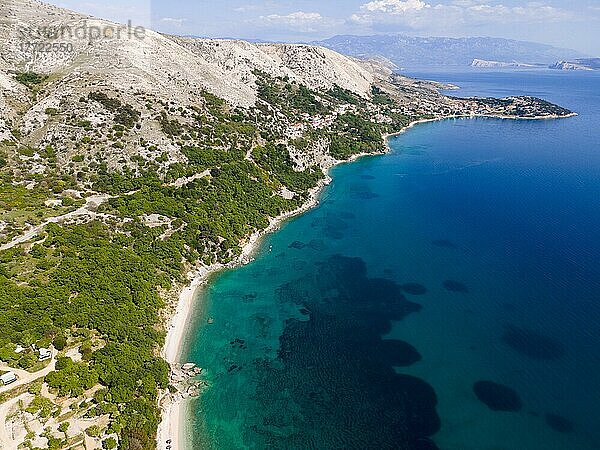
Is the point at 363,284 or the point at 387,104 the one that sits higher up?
the point at 387,104

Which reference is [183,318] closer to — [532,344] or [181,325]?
[181,325]

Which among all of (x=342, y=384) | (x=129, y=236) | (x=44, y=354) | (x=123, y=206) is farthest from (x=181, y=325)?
(x=123, y=206)

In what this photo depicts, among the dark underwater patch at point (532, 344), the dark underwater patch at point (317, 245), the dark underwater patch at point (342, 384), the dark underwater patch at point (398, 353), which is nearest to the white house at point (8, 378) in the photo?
the dark underwater patch at point (342, 384)

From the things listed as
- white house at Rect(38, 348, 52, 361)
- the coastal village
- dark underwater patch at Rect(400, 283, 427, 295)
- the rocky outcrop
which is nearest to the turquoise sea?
dark underwater patch at Rect(400, 283, 427, 295)

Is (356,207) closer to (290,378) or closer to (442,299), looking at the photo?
(442,299)

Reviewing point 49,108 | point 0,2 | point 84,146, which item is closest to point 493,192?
point 84,146

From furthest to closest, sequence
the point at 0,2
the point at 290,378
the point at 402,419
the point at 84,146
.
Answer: the point at 0,2 < the point at 84,146 < the point at 290,378 < the point at 402,419
